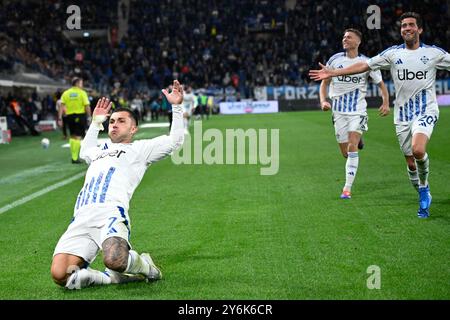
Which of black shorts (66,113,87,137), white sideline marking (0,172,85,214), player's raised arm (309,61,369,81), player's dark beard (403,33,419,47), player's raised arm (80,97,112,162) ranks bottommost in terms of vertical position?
white sideline marking (0,172,85,214)

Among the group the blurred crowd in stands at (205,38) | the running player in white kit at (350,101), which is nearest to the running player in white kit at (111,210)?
the running player in white kit at (350,101)

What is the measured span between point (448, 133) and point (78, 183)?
13540 millimetres

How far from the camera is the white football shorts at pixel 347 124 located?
11.7 meters

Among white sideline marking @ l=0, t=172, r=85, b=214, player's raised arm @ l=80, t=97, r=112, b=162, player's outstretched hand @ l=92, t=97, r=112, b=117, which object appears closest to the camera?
player's raised arm @ l=80, t=97, r=112, b=162

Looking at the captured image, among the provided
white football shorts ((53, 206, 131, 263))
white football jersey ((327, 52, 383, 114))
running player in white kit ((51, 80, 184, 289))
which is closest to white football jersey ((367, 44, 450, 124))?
white football jersey ((327, 52, 383, 114))

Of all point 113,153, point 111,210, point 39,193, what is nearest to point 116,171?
point 113,153

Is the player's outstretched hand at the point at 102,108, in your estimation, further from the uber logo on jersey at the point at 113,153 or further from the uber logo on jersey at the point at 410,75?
the uber logo on jersey at the point at 410,75

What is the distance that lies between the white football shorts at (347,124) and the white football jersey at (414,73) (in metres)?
1.81

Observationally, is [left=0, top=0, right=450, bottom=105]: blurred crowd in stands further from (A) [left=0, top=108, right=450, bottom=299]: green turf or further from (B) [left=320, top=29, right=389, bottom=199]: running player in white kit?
(B) [left=320, top=29, right=389, bottom=199]: running player in white kit

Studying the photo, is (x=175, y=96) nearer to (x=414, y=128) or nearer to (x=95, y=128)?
(x=95, y=128)

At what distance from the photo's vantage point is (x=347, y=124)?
11859mm

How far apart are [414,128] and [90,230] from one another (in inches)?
195

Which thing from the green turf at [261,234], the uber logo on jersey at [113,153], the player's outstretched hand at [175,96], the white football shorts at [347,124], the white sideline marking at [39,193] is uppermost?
the player's outstretched hand at [175,96]

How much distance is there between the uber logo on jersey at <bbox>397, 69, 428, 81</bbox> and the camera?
971cm
